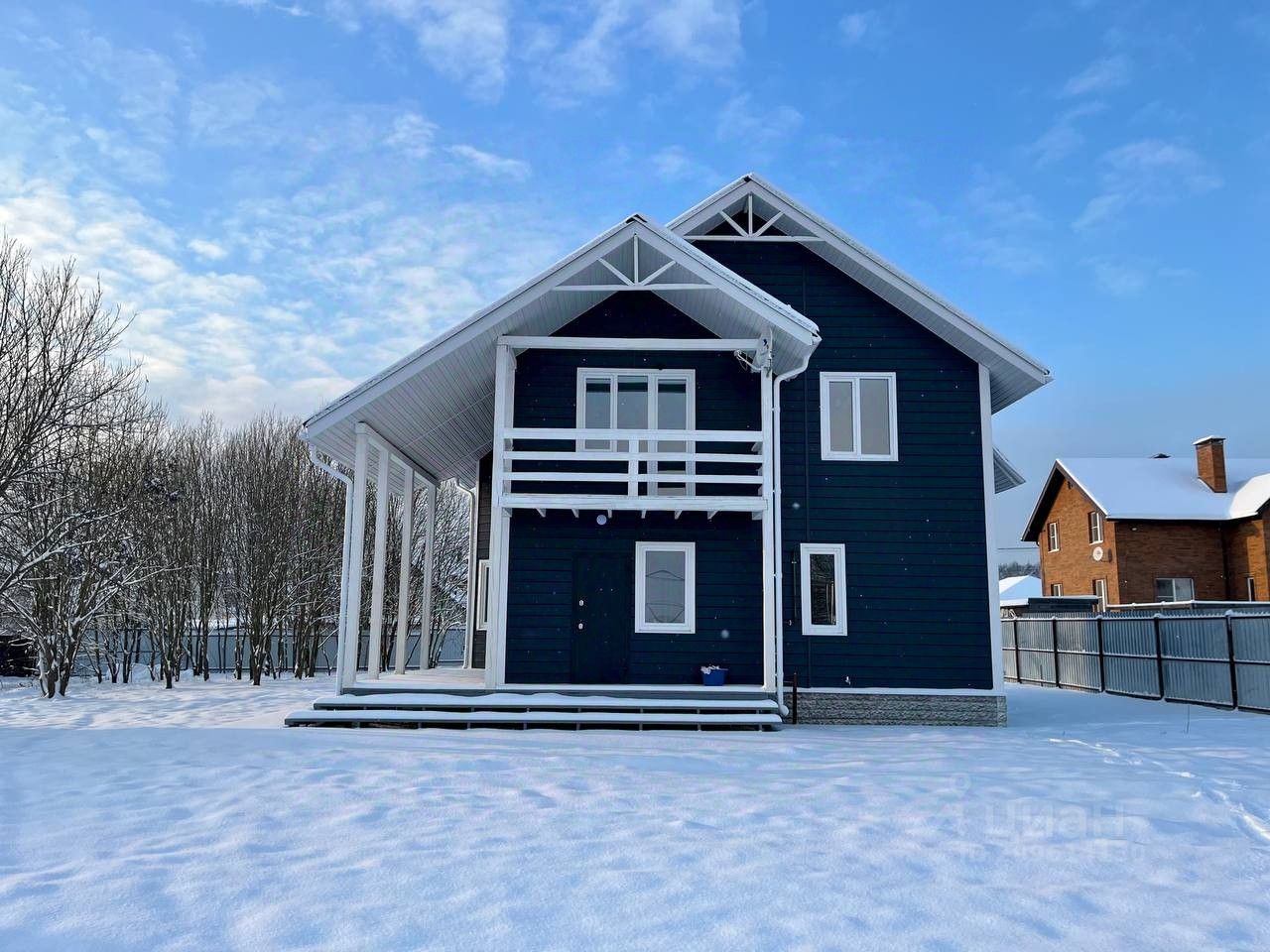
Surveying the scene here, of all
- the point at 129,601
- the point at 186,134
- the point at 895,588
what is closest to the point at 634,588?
the point at 895,588

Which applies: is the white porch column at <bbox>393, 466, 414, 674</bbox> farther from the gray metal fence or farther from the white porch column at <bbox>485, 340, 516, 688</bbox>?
the gray metal fence

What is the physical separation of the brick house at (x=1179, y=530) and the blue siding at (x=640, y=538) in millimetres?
21426

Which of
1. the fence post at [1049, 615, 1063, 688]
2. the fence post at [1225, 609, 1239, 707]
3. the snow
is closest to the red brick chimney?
the snow

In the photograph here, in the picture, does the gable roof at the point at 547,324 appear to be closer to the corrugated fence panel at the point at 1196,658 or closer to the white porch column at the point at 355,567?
the white porch column at the point at 355,567

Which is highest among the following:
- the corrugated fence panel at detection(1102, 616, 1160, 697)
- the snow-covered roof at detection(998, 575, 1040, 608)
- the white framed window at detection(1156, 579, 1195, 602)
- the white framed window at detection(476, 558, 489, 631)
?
the snow-covered roof at detection(998, 575, 1040, 608)

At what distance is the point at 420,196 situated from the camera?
14.2 metres

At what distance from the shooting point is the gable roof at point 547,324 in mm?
12367

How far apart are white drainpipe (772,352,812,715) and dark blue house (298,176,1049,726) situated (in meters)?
0.06

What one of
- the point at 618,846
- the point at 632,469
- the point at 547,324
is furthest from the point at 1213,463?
the point at 618,846

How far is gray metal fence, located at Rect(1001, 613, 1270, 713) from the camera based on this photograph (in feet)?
49.7

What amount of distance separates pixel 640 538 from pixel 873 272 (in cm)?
537

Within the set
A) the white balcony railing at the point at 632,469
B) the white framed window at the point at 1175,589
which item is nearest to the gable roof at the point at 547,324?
the white balcony railing at the point at 632,469

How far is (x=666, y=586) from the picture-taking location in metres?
14.0

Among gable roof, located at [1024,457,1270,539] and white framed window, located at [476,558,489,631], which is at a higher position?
gable roof, located at [1024,457,1270,539]
